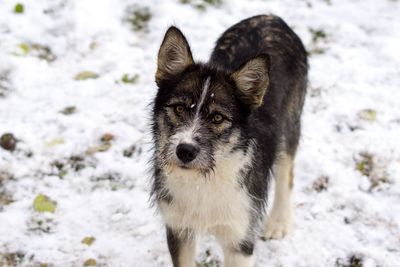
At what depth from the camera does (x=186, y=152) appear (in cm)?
355

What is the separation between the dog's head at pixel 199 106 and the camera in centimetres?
363

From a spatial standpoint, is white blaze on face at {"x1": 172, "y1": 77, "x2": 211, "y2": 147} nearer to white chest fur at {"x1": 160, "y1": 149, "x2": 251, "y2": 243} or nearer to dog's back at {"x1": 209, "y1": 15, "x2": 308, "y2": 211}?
white chest fur at {"x1": 160, "y1": 149, "x2": 251, "y2": 243}

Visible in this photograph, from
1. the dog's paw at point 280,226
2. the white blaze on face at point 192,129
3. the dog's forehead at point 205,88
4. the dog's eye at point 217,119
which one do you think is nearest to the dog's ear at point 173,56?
the dog's forehead at point 205,88

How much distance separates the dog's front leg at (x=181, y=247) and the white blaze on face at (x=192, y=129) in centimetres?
92

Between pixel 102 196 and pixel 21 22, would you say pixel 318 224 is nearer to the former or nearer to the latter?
pixel 102 196

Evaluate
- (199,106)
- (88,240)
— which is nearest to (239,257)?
(199,106)

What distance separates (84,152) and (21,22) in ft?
8.37

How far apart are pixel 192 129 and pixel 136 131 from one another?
2622mm

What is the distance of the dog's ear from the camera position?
3.94 m

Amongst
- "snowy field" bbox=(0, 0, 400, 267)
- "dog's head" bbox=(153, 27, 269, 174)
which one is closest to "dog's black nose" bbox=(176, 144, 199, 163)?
"dog's head" bbox=(153, 27, 269, 174)

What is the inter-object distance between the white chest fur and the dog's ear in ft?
2.32

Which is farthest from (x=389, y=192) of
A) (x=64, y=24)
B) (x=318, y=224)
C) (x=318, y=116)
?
(x=64, y=24)

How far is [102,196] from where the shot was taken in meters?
5.40

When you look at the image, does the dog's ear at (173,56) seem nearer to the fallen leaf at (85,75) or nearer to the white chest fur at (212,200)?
the white chest fur at (212,200)
